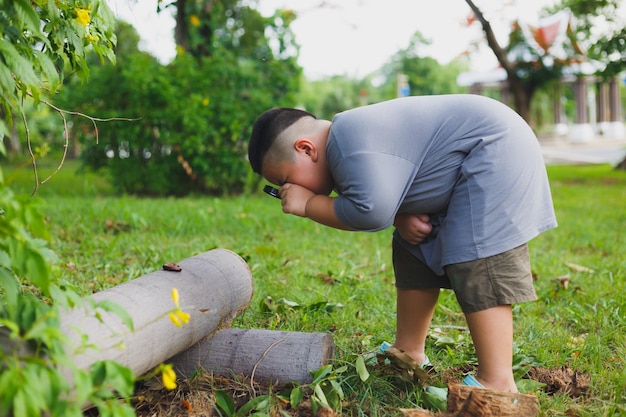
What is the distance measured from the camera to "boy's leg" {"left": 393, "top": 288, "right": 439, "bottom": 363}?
8.05 feet

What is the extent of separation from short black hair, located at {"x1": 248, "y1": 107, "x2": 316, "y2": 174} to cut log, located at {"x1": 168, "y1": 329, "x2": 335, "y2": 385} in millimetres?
611

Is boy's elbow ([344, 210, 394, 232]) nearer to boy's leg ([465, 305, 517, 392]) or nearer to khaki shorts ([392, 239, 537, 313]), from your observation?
khaki shorts ([392, 239, 537, 313])

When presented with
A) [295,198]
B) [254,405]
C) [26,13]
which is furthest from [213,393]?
[26,13]

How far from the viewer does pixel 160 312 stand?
1950 millimetres

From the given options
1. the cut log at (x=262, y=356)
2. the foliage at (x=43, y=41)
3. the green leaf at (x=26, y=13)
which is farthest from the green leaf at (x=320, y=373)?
the green leaf at (x=26, y=13)

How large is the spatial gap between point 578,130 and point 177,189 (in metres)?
26.5

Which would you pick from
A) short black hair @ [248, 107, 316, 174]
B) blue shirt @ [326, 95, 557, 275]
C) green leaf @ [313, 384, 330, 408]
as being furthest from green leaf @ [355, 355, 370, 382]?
short black hair @ [248, 107, 316, 174]

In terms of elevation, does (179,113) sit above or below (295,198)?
above

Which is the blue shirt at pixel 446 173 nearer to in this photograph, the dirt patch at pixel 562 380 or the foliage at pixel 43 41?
the dirt patch at pixel 562 380

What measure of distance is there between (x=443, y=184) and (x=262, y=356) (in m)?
0.82

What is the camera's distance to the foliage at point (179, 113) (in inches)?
297

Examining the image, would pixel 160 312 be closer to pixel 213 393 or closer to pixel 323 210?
pixel 213 393

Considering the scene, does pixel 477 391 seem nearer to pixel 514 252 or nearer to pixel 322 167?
pixel 514 252

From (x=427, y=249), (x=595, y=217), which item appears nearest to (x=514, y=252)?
(x=427, y=249)
